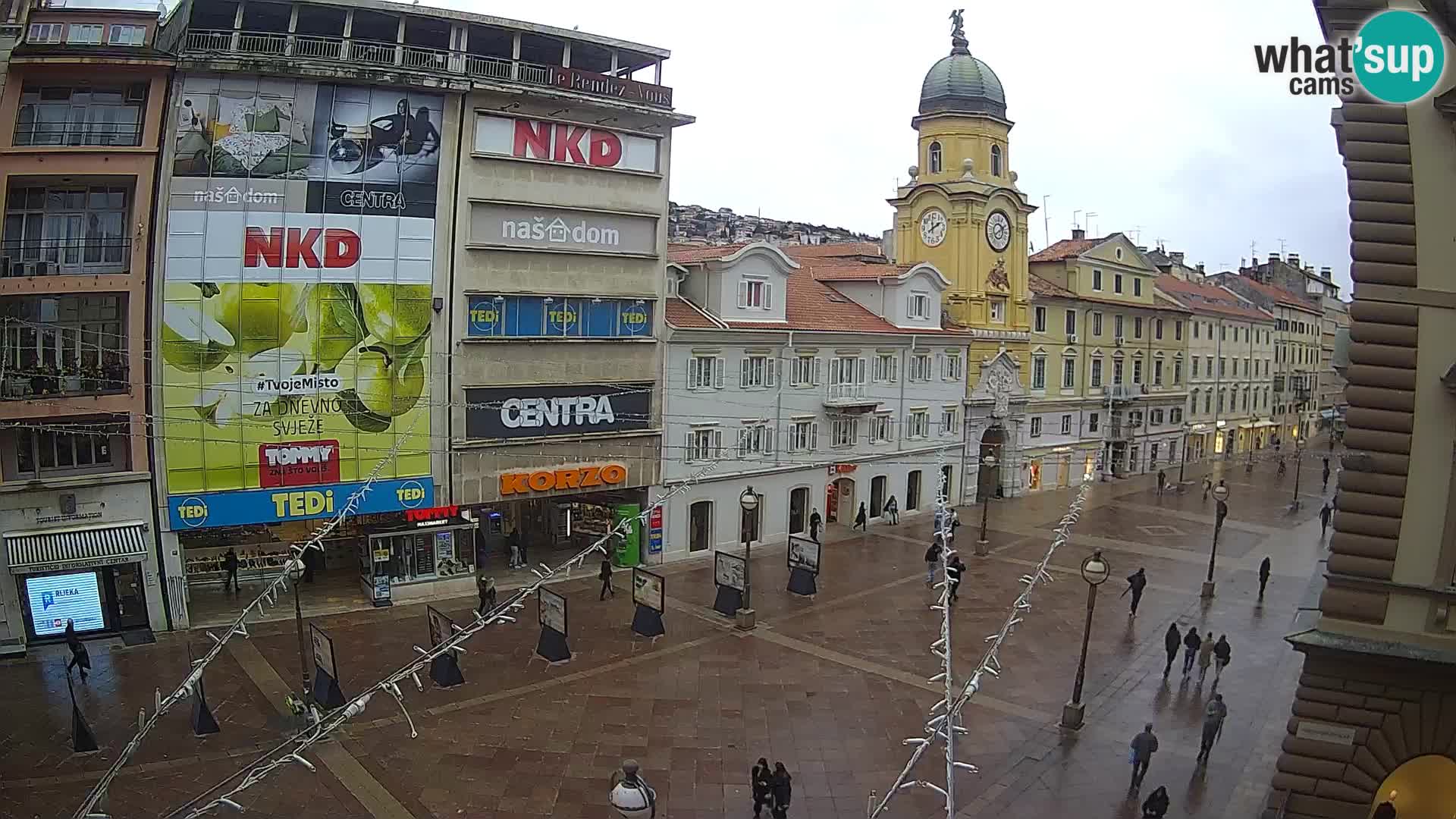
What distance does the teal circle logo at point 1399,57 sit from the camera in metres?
12.8

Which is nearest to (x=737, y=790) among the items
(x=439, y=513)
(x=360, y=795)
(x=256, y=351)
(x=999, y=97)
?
(x=360, y=795)

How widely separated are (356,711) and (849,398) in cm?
3200

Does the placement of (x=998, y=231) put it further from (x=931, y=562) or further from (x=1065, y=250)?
(x=931, y=562)

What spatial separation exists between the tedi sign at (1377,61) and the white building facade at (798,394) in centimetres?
2194

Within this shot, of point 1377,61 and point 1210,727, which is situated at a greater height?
point 1377,61

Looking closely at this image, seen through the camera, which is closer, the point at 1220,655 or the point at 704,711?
the point at 704,711

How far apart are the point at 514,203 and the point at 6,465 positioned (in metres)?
14.7

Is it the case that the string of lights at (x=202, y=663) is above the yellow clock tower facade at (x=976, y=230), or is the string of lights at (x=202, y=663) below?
below

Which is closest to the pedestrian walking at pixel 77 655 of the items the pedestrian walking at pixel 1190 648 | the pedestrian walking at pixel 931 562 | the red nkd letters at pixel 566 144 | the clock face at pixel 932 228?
the red nkd letters at pixel 566 144

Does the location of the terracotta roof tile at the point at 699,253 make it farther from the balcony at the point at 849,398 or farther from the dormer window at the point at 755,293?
the balcony at the point at 849,398

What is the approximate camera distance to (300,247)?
2606 centimetres

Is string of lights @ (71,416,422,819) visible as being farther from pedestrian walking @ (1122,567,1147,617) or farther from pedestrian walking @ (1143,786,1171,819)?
pedestrian walking @ (1122,567,1147,617)

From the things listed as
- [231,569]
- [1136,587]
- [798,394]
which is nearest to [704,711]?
[1136,587]

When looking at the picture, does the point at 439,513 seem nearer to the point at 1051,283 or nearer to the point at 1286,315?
the point at 1051,283
